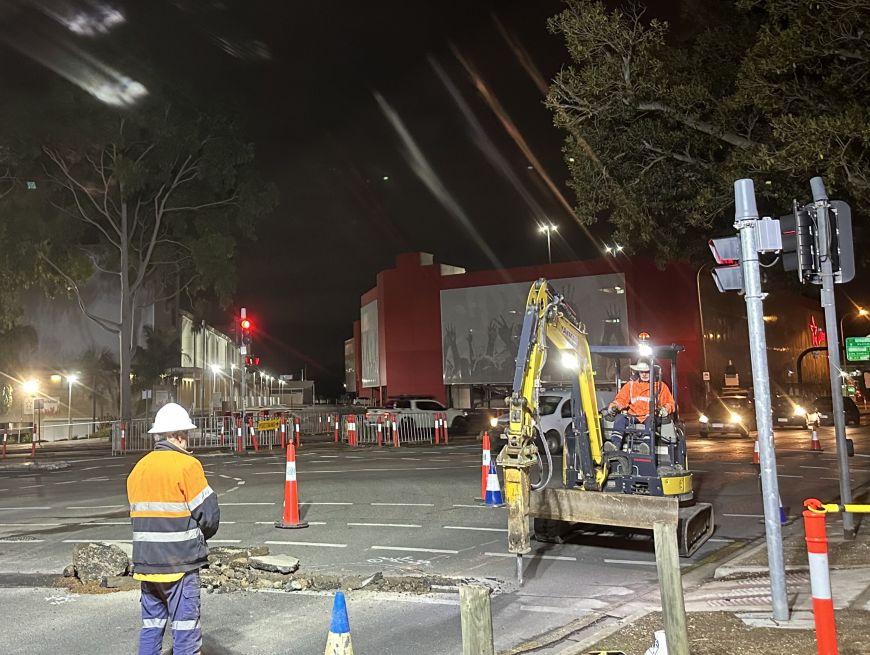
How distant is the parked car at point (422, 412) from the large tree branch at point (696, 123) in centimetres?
1942

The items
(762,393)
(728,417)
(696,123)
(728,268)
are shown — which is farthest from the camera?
(728,417)

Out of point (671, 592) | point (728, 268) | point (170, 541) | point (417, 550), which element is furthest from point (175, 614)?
point (728, 268)

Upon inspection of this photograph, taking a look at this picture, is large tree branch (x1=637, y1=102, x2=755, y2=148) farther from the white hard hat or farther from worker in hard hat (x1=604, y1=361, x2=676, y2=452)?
the white hard hat

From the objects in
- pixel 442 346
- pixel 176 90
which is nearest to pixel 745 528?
pixel 176 90

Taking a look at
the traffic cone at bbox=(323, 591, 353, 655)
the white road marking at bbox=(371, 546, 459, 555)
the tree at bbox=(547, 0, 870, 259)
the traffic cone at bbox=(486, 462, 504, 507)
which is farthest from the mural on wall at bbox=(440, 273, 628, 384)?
the traffic cone at bbox=(323, 591, 353, 655)

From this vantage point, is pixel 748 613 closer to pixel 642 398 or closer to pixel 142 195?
pixel 642 398

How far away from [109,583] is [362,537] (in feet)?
11.0

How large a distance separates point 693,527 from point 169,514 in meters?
6.49

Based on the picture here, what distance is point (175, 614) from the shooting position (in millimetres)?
4559

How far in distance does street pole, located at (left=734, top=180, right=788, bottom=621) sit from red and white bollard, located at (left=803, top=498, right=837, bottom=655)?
112 centimetres

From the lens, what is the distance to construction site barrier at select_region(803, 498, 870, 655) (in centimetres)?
426

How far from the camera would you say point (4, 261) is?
33219 mm

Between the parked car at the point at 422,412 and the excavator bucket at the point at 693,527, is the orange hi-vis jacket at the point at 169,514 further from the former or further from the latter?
the parked car at the point at 422,412

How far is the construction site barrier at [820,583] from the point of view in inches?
168
